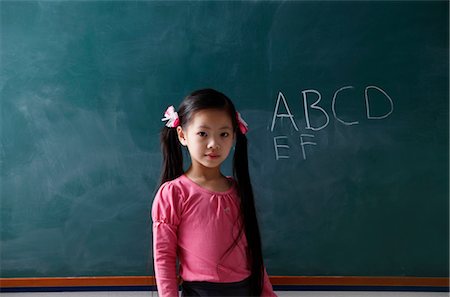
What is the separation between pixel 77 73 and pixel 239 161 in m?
1.13

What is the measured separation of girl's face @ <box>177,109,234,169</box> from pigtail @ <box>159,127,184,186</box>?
152mm

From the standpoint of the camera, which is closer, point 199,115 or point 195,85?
point 199,115

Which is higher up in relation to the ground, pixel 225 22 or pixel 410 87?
pixel 225 22

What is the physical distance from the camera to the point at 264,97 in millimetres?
2416

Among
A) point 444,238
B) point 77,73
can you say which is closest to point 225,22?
point 77,73

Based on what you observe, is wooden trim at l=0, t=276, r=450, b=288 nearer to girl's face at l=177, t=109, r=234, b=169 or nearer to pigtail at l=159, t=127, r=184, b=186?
pigtail at l=159, t=127, r=184, b=186

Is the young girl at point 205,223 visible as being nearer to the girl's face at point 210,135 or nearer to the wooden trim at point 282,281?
the girl's face at point 210,135

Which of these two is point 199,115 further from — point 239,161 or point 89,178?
point 89,178

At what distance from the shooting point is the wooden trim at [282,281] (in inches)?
95.3

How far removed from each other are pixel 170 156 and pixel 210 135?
233 mm

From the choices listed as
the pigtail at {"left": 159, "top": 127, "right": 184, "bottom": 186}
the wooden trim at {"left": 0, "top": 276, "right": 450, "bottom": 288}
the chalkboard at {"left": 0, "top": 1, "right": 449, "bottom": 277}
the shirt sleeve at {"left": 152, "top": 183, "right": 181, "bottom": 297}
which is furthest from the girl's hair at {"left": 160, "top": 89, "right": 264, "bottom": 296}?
the wooden trim at {"left": 0, "top": 276, "right": 450, "bottom": 288}

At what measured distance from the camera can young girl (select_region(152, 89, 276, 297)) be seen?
1.49m

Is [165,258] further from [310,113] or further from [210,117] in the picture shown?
[310,113]

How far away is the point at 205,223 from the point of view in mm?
1508
